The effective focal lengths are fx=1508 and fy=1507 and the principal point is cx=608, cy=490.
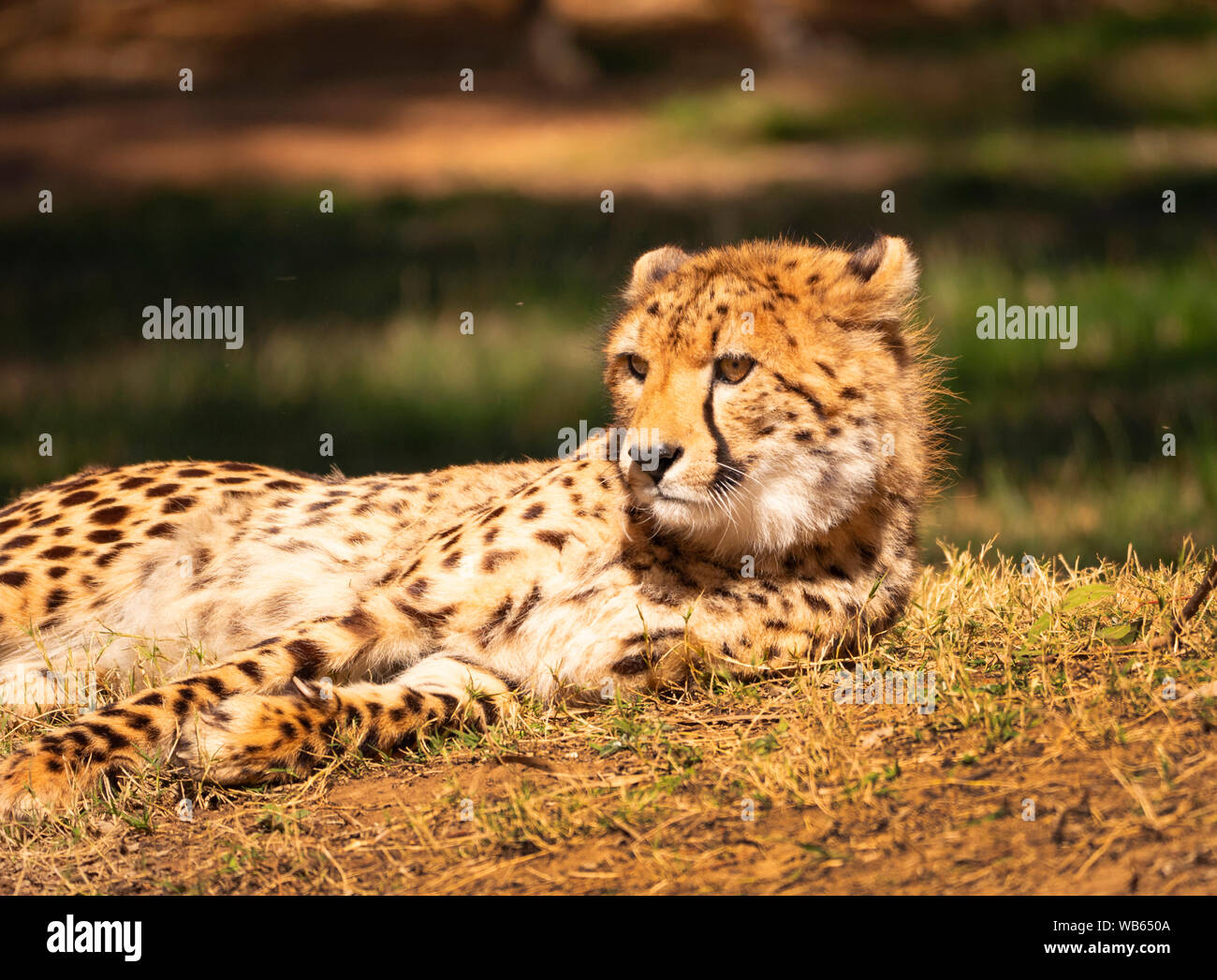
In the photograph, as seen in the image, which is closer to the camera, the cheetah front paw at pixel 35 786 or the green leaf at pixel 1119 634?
the cheetah front paw at pixel 35 786

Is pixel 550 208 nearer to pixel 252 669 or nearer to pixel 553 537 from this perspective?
pixel 553 537

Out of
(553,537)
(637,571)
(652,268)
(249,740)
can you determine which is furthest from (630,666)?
(652,268)

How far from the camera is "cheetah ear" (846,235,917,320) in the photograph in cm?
387

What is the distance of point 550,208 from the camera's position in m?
13.7

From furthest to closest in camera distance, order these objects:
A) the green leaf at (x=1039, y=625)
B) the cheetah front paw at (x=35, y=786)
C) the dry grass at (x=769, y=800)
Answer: the green leaf at (x=1039, y=625) → the cheetah front paw at (x=35, y=786) → the dry grass at (x=769, y=800)

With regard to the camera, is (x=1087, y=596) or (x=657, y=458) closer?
(x=657, y=458)

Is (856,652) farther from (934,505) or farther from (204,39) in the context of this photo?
(204,39)

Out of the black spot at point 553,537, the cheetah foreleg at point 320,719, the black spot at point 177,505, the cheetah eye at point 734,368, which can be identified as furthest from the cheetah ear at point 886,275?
the black spot at point 177,505

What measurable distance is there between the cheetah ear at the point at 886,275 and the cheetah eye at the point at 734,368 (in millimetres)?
415

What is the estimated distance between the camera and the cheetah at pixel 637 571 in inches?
138

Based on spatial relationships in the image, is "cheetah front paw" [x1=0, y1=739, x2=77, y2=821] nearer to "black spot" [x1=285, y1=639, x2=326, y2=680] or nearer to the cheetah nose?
"black spot" [x1=285, y1=639, x2=326, y2=680]

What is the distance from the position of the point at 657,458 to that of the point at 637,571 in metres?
0.47

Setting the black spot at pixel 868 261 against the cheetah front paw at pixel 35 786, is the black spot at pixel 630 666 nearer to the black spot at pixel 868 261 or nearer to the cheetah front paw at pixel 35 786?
the black spot at pixel 868 261

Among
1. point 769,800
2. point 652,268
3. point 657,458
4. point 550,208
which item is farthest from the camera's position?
point 550,208
